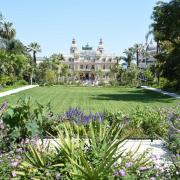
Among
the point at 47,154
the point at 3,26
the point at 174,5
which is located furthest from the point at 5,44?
the point at 47,154

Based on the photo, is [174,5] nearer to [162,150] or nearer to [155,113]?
[155,113]

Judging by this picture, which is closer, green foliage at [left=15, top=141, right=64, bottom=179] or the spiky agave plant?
the spiky agave plant

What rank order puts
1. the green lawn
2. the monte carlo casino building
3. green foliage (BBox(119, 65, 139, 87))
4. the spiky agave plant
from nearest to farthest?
1. the spiky agave plant
2. the green lawn
3. green foliage (BBox(119, 65, 139, 87))
4. the monte carlo casino building

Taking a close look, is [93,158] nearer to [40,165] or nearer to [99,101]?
[40,165]

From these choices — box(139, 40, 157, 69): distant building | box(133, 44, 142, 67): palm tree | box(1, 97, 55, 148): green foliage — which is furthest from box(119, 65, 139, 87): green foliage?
box(1, 97, 55, 148): green foliage

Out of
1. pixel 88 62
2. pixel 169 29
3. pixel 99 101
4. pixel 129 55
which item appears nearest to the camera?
pixel 99 101

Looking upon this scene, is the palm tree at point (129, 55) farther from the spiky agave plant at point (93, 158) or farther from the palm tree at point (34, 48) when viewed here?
the spiky agave plant at point (93, 158)

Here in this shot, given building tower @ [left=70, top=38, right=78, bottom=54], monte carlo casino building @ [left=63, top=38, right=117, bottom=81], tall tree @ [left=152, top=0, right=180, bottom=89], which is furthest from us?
building tower @ [left=70, top=38, right=78, bottom=54]

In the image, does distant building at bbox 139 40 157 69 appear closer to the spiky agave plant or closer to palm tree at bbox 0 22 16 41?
palm tree at bbox 0 22 16 41

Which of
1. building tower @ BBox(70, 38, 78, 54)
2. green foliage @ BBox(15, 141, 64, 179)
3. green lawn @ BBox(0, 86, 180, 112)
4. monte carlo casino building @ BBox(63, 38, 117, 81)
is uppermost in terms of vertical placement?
building tower @ BBox(70, 38, 78, 54)

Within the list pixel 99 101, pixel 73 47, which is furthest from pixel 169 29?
pixel 73 47

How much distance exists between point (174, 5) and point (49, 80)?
107 ft

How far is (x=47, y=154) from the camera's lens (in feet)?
16.3

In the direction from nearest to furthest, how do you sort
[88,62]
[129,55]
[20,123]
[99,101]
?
[20,123] → [99,101] → [129,55] → [88,62]
